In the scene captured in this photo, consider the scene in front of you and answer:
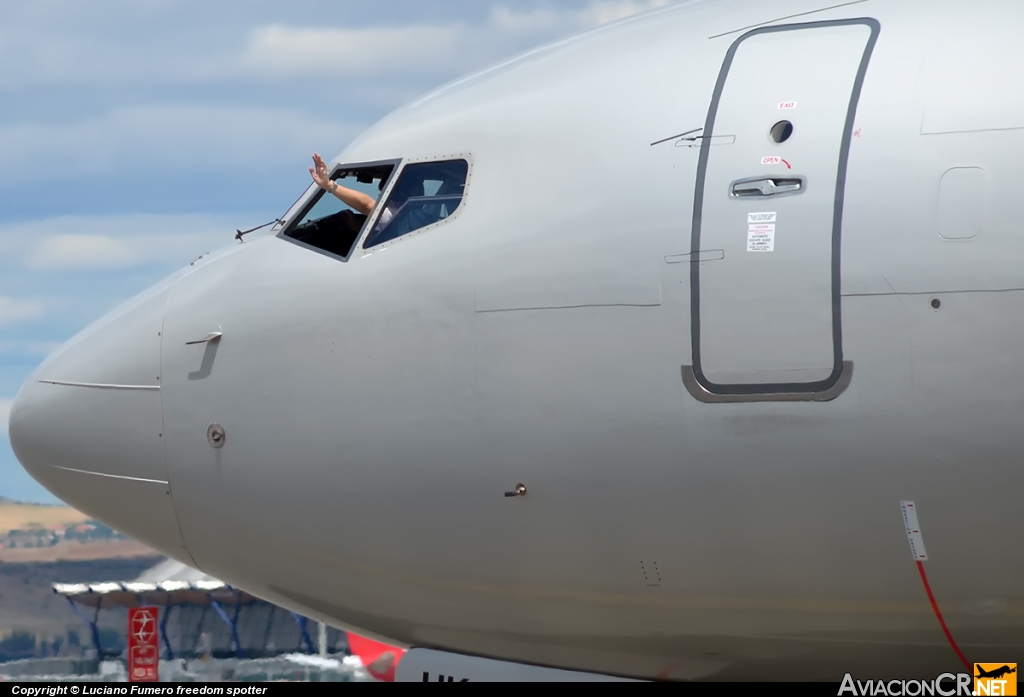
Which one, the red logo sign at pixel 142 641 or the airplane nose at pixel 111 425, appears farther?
the red logo sign at pixel 142 641

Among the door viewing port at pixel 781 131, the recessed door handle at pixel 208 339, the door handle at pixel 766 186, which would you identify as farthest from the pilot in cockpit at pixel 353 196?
the door viewing port at pixel 781 131

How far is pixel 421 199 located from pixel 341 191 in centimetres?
72

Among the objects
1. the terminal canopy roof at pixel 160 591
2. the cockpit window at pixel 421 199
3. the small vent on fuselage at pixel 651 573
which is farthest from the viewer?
the terminal canopy roof at pixel 160 591

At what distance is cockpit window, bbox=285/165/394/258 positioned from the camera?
7.51 metres

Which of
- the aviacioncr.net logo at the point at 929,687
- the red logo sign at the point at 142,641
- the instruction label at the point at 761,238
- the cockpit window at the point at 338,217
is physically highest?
the cockpit window at the point at 338,217

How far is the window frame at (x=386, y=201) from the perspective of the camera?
7.12 m

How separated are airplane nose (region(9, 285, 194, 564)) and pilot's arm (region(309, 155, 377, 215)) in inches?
49.3

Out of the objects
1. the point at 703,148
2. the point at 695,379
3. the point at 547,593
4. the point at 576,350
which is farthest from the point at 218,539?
the point at 703,148

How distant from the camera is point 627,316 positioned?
21.1ft

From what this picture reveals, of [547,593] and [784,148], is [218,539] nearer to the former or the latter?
[547,593]

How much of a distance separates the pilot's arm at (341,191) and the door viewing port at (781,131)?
2.52m

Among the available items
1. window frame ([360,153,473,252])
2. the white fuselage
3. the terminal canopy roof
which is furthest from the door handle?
the terminal canopy roof

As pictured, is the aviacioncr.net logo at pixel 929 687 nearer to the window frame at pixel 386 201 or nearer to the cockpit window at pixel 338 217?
the window frame at pixel 386 201

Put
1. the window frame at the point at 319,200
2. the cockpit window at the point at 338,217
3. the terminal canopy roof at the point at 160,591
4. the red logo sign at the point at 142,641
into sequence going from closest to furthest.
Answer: the window frame at the point at 319,200 → the cockpit window at the point at 338,217 → the red logo sign at the point at 142,641 → the terminal canopy roof at the point at 160,591
